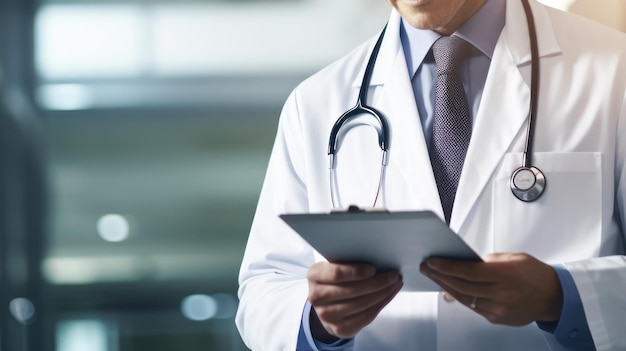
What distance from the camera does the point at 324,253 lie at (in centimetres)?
108

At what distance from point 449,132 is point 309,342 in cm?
40

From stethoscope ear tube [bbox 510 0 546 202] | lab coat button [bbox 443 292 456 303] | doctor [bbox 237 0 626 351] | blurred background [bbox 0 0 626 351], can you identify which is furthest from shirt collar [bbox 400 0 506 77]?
blurred background [bbox 0 0 626 351]

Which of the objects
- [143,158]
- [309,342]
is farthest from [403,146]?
[143,158]

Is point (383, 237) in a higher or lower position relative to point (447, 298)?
higher

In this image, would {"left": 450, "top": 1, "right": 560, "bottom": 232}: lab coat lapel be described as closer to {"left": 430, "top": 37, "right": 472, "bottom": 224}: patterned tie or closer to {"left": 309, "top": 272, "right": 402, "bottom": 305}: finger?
{"left": 430, "top": 37, "right": 472, "bottom": 224}: patterned tie

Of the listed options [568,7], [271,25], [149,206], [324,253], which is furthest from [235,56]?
[324,253]

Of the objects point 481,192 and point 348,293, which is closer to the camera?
point 348,293

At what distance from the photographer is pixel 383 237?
99 centimetres

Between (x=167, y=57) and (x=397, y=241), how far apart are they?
2165mm

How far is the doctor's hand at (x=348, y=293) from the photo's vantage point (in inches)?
42.1

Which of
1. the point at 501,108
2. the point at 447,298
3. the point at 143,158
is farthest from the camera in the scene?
the point at 143,158

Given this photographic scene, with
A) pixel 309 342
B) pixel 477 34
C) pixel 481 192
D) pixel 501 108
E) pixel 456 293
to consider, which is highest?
pixel 477 34

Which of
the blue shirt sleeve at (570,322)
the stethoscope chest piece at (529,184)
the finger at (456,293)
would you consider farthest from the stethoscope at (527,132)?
the finger at (456,293)

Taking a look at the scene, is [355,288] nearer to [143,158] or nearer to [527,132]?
[527,132]
